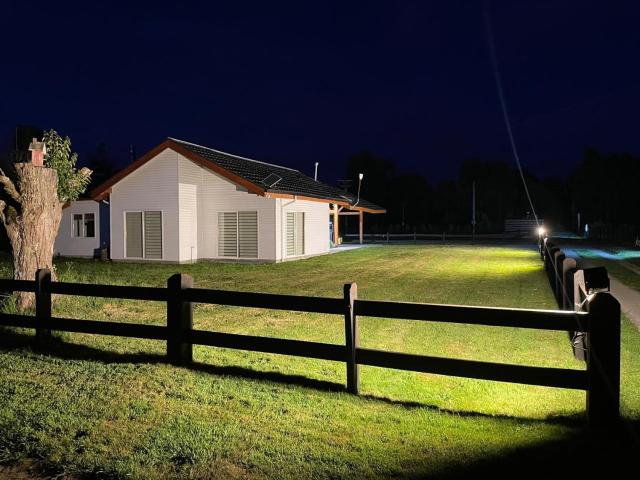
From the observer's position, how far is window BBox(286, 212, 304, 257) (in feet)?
79.9

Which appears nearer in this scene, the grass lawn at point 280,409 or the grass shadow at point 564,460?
the grass shadow at point 564,460

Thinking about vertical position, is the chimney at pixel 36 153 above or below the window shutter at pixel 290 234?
above

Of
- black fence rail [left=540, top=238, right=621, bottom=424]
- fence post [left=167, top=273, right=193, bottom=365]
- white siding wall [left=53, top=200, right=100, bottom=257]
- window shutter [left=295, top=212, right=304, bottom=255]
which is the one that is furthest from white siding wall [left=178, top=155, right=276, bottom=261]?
black fence rail [left=540, top=238, right=621, bottom=424]

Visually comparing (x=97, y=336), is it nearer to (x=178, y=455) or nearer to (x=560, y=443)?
(x=178, y=455)

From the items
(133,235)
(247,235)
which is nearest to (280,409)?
(247,235)

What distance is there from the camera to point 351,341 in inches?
220

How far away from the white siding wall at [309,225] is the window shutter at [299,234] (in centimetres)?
27

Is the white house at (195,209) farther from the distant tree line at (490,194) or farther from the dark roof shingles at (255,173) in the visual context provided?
the distant tree line at (490,194)

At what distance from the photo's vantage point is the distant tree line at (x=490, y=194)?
2921 inches

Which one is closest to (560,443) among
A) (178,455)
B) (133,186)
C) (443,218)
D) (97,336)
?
(178,455)

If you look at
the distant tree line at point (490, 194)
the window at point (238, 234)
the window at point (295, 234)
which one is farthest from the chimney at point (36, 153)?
the distant tree line at point (490, 194)

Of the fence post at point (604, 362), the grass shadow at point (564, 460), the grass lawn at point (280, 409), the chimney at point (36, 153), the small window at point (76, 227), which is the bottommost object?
the grass shadow at point (564, 460)

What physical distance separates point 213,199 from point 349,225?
171 ft

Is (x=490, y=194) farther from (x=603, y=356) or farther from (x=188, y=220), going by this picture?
(x=603, y=356)
